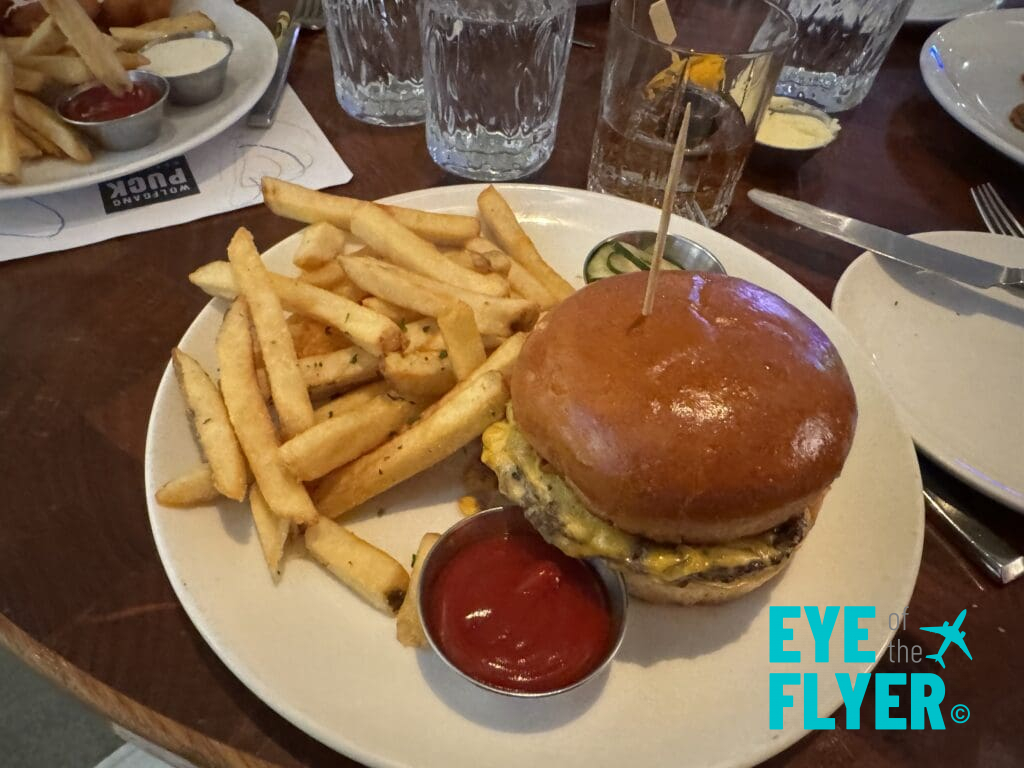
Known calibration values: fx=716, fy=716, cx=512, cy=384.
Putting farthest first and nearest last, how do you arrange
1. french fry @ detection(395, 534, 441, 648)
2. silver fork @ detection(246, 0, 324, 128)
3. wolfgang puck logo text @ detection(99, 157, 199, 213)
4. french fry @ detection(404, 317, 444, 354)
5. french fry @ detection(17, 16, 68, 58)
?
silver fork @ detection(246, 0, 324, 128), french fry @ detection(17, 16, 68, 58), wolfgang puck logo text @ detection(99, 157, 199, 213), french fry @ detection(404, 317, 444, 354), french fry @ detection(395, 534, 441, 648)

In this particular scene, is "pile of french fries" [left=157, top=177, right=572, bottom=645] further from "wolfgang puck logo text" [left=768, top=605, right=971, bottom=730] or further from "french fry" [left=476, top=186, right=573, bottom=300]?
"wolfgang puck logo text" [left=768, top=605, right=971, bottom=730]

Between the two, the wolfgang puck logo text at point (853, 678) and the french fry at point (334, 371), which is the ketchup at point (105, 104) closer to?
the french fry at point (334, 371)

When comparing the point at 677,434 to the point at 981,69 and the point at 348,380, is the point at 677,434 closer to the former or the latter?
the point at 348,380

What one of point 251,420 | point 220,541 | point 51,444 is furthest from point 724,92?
point 51,444

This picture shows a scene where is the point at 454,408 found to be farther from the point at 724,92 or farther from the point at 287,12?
the point at 287,12

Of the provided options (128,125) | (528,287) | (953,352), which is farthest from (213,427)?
(953,352)

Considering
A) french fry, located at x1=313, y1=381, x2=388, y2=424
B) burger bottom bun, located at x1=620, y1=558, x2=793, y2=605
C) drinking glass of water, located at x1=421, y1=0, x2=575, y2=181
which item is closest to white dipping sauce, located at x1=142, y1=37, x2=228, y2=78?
drinking glass of water, located at x1=421, y1=0, x2=575, y2=181

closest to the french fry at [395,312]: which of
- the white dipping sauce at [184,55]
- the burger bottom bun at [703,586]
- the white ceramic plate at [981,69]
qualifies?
the burger bottom bun at [703,586]
